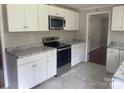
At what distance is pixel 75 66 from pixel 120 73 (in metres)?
2.93

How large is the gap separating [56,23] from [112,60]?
2.05m

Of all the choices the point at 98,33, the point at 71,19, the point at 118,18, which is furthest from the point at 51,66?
the point at 98,33

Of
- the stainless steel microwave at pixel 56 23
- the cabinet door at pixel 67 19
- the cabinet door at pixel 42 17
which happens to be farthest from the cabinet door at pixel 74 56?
the cabinet door at pixel 42 17

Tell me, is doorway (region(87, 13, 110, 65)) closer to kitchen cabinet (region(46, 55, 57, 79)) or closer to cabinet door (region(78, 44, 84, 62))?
cabinet door (region(78, 44, 84, 62))

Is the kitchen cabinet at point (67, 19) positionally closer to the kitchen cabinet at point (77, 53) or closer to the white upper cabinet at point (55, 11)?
the white upper cabinet at point (55, 11)

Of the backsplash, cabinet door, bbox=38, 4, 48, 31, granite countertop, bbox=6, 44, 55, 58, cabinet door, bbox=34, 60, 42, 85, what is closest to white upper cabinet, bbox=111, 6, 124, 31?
the backsplash

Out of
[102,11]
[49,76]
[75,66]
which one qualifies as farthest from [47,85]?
[102,11]

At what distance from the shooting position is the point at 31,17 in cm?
274

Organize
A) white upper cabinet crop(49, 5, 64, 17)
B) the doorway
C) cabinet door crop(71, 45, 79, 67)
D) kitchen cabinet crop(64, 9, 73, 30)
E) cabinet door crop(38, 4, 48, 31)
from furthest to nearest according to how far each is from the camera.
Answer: the doorway < cabinet door crop(71, 45, 79, 67) < kitchen cabinet crop(64, 9, 73, 30) < white upper cabinet crop(49, 5, 64, 17) < cabinet door crop(38, 4, 48, 31)

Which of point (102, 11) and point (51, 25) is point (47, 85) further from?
point (102, 11)

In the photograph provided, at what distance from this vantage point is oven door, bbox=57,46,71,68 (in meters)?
3.32

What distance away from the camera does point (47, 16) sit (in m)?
3.14

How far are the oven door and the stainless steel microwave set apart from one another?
694mm

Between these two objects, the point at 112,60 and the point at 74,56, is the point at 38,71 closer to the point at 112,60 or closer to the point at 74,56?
the point at 74,56
